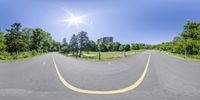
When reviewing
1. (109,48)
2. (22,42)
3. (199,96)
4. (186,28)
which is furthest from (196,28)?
(109,48)

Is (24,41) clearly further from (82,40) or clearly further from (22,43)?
(82,40)

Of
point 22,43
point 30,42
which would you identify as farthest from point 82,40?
point 22,43

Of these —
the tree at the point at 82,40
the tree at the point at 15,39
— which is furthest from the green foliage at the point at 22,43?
the tree at the point at 82,40

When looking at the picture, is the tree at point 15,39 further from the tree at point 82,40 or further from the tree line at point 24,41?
the tree at point 82,40

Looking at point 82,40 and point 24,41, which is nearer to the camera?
point 24,41

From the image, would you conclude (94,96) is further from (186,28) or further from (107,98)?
(186,28)

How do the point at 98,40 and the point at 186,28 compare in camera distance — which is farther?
the point at 186,28

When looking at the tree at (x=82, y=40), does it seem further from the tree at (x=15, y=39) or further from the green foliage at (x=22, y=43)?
the tree at (x=15, y=39)

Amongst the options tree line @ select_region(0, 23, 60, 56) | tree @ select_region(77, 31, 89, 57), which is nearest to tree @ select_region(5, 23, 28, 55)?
tree line @ select_region(0, 23, 60, 56)

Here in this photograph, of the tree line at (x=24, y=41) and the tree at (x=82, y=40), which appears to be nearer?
the tree line at (x=24, y=41)

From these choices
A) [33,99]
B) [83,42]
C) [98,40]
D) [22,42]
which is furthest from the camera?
Answer: [83,42]

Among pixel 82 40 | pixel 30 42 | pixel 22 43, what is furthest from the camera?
pixel 30 42

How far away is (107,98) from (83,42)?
8708 cm

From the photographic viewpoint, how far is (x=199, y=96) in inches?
211
